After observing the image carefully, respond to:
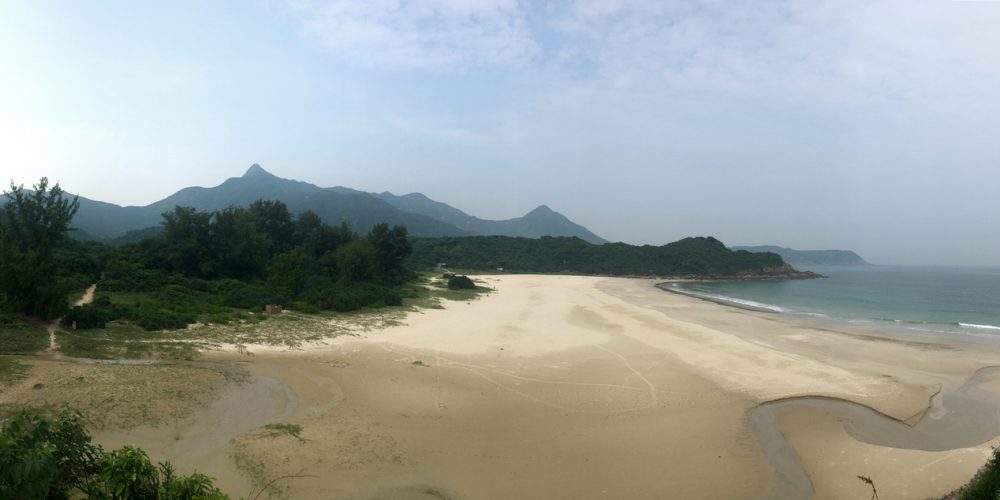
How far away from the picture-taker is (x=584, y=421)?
1144cm

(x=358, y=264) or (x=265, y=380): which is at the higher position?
(x=358, y=264)

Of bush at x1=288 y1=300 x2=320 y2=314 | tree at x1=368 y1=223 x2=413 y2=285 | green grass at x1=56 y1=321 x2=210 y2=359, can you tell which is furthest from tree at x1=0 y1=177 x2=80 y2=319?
tree at x1=368 y1=223 x2=413 y2=285

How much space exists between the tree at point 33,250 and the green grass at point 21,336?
2.67 ft

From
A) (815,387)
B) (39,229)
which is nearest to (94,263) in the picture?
(39,229)

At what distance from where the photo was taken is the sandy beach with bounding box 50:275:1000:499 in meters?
8.43

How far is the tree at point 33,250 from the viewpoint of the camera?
595 inches

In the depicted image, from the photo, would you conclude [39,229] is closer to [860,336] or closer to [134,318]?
[134,318]

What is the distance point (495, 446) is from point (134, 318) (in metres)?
15.7

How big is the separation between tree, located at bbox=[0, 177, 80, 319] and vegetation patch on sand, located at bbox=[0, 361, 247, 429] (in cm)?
535

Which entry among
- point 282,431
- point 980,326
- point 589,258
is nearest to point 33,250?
point 282,431

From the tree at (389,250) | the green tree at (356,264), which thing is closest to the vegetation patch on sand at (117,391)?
the green tree at (356,264)

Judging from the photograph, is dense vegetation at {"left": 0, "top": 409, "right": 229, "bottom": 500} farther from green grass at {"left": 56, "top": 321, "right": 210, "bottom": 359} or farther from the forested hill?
the forested hill

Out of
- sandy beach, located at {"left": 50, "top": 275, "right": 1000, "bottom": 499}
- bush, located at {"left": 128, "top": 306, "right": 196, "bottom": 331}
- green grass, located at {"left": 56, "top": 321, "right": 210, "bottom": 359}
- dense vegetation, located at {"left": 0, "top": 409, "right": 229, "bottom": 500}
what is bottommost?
sandy beach, located at {"left": 50, "top": 275, "right": 1000, "bottom": 499}

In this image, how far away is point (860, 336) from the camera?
26.1 m
